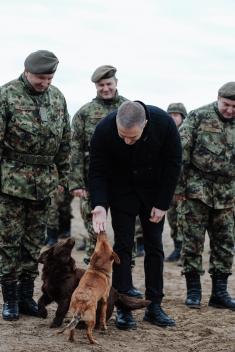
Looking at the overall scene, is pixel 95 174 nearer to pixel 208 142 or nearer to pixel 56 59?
pixel 56 59

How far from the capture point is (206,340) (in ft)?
21.0

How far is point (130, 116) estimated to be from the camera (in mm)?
5809

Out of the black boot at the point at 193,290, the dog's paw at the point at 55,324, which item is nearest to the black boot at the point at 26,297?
the dog's paw at the point at 55,324

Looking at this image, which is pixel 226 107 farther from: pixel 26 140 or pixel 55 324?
pixel 55 324

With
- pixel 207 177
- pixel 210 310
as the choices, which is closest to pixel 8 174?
pixel 207 177

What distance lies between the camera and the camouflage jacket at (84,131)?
831 cm

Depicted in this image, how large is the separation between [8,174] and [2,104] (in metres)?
→ 0.63

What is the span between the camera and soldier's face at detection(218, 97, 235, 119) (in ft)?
24.5

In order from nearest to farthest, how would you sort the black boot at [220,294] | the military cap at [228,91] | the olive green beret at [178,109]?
the military cap at [228,91] < the black boot at [220,294] < the olive green beret at [178,109]

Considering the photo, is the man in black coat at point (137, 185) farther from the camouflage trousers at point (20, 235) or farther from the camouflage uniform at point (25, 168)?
the camouflage trousers at point (20, 235)

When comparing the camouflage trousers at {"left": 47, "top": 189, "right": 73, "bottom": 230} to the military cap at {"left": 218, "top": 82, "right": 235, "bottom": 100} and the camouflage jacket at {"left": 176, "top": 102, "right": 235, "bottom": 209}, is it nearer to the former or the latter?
the camouflage jacket at {"left": 176, "top": 102, "right": 235, "bottom": 209}

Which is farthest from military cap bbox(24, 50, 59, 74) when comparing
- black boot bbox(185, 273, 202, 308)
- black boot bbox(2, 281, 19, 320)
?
black boot bbox(185, 273, 202, 308)

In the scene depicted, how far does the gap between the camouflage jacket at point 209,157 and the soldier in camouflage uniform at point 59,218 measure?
5.44m

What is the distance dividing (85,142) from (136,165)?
2.09 m
